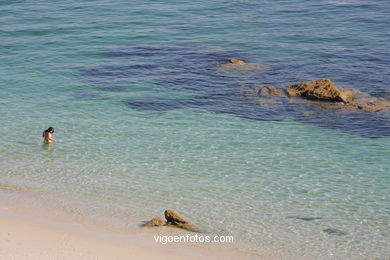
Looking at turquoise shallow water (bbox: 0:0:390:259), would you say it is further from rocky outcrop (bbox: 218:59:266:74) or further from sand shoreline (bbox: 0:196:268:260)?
sand shoreline (bbox: 0:196:268:260)

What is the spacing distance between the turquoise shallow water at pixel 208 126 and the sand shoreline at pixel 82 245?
2.69 ft

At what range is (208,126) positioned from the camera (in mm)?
20359

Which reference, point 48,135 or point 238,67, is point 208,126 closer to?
point 48,135

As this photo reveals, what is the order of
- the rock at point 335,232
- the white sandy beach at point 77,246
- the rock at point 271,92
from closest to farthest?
1. the white sandy beach at point 77,246
2. the rock at point 335,232
3. the rock at point 271,92

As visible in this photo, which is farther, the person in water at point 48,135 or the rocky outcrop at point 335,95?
the rocky outcrop at point 335,95

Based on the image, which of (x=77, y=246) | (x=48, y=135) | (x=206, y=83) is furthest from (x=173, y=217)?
(x=206, y=83)

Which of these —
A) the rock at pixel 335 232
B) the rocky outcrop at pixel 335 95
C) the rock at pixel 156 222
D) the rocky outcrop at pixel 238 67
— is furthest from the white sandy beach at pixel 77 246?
the rocky outcrop at pixel 238 67

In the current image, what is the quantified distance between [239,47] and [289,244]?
1636 cm

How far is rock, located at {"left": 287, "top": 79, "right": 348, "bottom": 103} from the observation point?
71.2 ft

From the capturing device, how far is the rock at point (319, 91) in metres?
21.7

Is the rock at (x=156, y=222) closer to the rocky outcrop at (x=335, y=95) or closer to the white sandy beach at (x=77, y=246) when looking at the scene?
the white sandy beach at (x=77, y=246)

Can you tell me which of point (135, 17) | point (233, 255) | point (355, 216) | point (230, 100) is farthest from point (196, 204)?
point (135, 17)

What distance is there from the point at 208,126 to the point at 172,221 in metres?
6.60

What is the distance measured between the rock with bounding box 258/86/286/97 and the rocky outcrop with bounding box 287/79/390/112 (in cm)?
25
